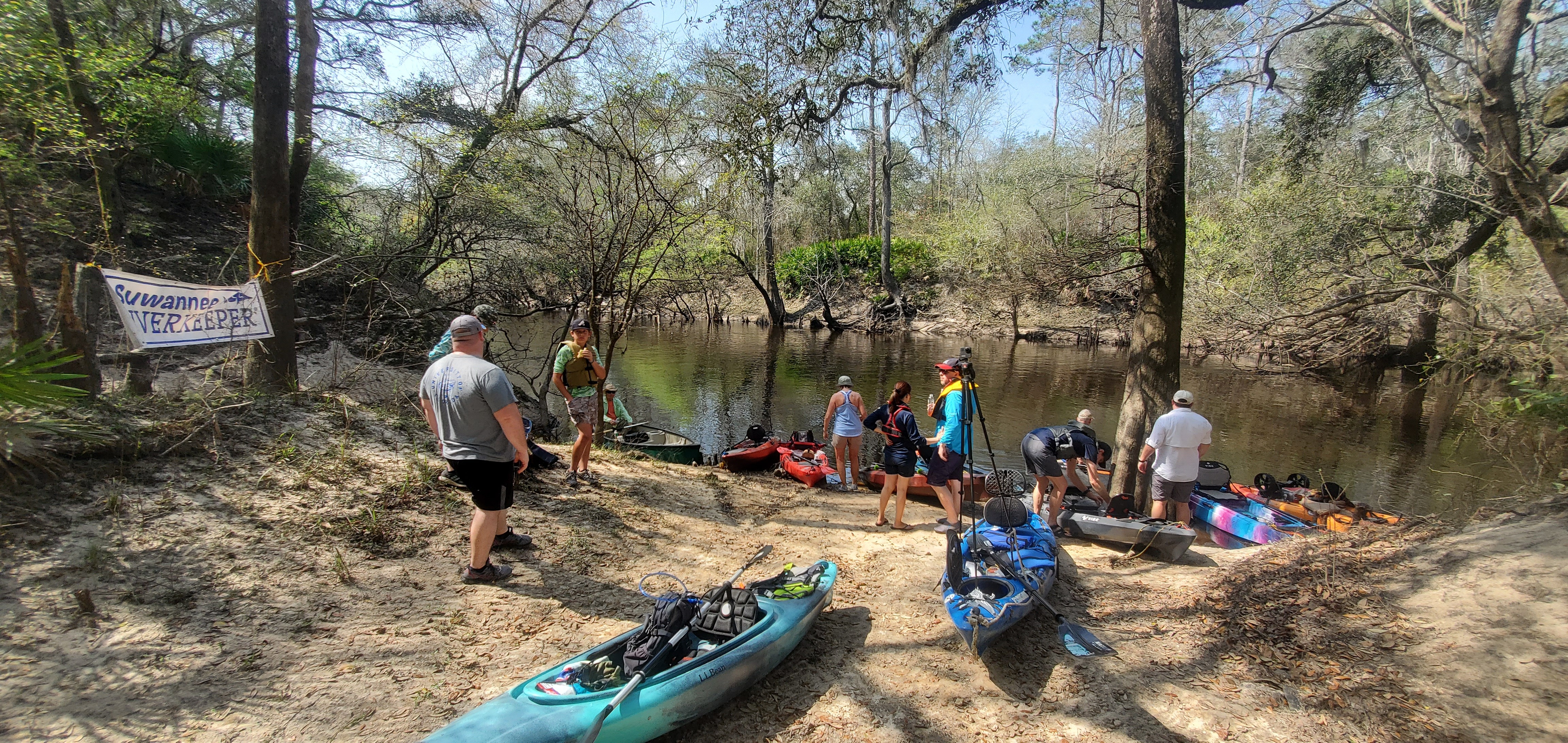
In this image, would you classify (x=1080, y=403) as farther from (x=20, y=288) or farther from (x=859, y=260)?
(x=859, y=260)

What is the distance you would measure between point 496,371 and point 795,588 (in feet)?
7.83

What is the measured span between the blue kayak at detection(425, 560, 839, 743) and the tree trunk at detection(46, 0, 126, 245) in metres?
5.19

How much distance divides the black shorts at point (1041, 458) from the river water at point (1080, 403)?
549 centimetres

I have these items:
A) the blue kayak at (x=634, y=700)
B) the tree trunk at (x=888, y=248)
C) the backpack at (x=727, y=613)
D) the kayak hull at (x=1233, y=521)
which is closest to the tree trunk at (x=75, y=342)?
the blue kayak at (x=634, y=700)

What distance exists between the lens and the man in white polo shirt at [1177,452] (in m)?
6.34

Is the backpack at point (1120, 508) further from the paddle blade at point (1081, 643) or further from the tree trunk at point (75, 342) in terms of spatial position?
the tree trunk at point (75, 342)

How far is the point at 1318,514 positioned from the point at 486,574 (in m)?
9.39

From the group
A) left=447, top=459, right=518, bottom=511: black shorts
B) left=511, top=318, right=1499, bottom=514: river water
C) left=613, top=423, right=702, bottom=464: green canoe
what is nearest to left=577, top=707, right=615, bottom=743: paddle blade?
left=447, top=459, right=518, bottom=511: black shorts

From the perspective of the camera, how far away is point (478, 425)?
3.90m

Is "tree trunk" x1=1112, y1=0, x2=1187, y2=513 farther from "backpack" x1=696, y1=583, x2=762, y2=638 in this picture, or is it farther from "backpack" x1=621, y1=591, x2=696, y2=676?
"backpack" x1=621, y1=591, x2=696, y2=676

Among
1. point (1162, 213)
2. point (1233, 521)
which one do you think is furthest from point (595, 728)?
point (1233, 521)

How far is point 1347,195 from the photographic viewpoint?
42.9ft

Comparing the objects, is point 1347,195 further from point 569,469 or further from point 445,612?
point 445,612

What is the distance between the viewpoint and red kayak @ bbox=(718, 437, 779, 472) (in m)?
10.2
